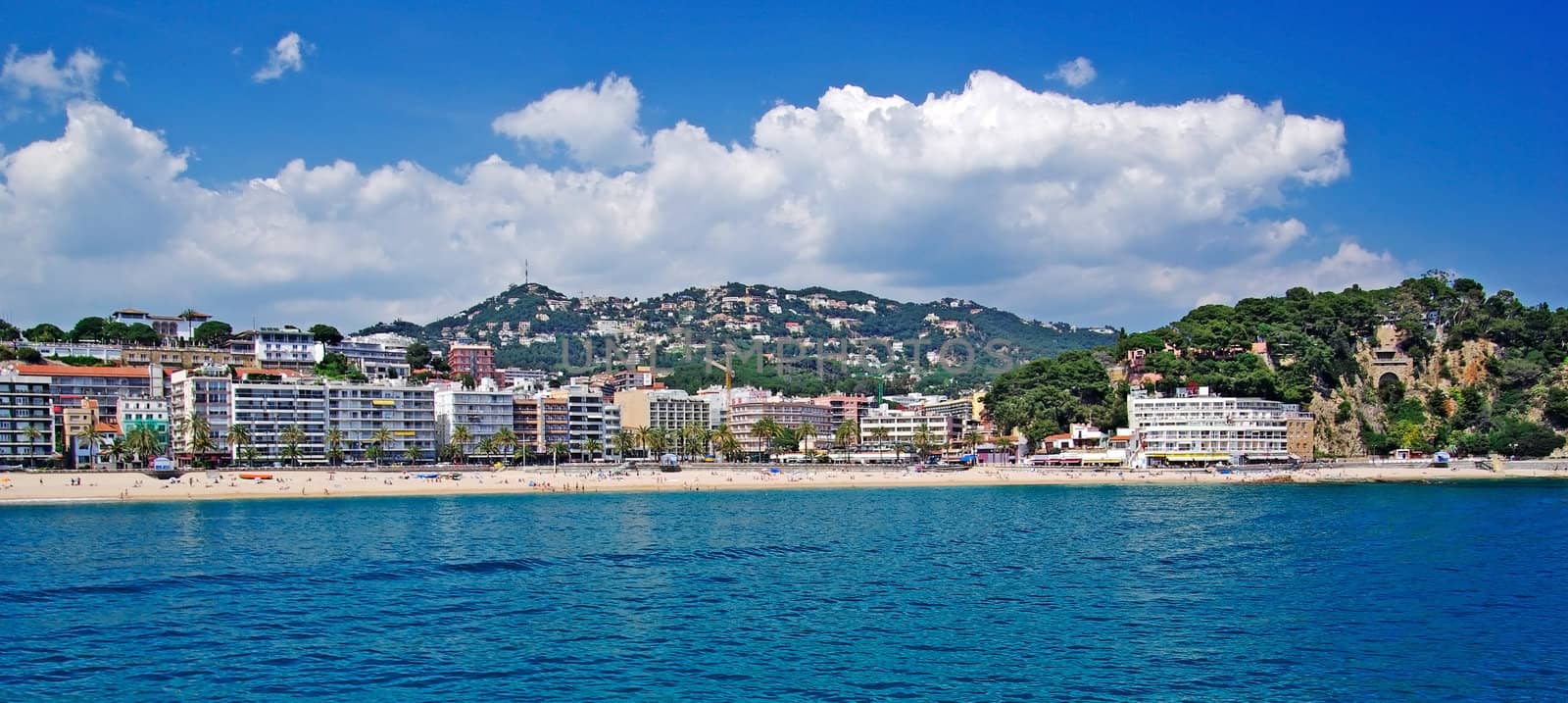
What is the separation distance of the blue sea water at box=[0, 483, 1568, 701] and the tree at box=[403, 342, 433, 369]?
8379 cm

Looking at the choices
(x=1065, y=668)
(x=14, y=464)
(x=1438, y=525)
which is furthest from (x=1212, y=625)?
(x=14, y=464)

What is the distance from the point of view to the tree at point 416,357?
127875 mm

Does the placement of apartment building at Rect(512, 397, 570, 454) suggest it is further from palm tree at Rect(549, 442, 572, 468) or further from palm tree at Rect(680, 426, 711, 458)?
A: palm tree at Rect(680, 426, 711, 458)

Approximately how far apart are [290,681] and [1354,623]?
64.6ft

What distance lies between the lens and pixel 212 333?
118625 mm

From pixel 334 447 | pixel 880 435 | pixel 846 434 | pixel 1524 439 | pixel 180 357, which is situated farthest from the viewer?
pixel 880 435

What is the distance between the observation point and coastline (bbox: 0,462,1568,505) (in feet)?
206

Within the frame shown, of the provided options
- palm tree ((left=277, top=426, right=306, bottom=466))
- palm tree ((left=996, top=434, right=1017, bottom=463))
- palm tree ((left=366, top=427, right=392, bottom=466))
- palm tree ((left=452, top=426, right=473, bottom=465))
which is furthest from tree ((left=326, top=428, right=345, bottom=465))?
palm tree ((left=996, top=434, right=1017, bottom=463))

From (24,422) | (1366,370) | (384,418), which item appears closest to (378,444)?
(384,418)

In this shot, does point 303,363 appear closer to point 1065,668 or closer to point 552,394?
point 552,394

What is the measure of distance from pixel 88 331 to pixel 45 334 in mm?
4219

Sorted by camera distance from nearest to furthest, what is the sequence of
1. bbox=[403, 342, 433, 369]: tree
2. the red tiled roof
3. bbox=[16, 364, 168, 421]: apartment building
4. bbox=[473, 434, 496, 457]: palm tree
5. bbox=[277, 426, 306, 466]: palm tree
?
1. bbox=[277, 426, 306, 466]: palm tree
2. bbox=[16, 364, 168, 421]: apartment building
3. the red tiled roof
4. bbox=[473, 434, 496, 457]: palm tree
5. bbox=[403, 342, 433, 369]: tree

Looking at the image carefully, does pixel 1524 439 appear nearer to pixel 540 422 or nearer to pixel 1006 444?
pixel 1006 444

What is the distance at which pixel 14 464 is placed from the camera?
74.8m
